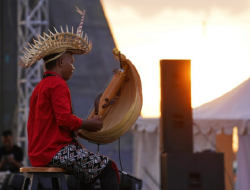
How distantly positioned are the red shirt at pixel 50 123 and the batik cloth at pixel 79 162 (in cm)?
4

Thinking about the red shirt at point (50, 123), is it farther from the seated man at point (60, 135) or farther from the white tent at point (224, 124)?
the white tent at point (224, 124)

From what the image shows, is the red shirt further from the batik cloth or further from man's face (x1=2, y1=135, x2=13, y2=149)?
man's face (x1=2, y1=135, x2=13, y2=149)

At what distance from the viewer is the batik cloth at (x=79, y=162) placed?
3.34m

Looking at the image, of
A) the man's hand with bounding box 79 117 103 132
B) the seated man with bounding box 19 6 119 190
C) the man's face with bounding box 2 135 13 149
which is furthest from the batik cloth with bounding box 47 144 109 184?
the man's face with bounding box 2 135 13 149

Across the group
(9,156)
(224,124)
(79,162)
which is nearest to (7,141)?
(9,156)

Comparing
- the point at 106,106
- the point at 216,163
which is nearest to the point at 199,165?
the point at 216,163

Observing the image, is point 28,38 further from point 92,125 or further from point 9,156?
point 92,125

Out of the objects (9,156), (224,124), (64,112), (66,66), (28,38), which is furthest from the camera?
(28,38)

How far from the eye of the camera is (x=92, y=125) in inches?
133

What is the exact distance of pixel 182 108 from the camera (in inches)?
220

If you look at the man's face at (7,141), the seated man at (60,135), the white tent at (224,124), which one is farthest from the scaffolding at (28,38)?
the seated man at (60,135)

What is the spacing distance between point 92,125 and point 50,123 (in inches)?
10.1

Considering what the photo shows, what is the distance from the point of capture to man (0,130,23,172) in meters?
7.52

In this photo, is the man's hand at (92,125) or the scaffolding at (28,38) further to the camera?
the scaffolding at (28,38)
